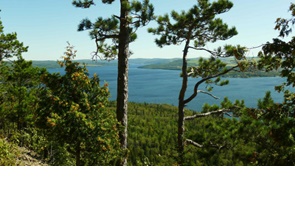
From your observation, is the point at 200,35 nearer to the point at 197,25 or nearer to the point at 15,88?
the point at 197,25

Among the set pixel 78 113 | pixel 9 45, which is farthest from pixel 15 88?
pixel 78 113

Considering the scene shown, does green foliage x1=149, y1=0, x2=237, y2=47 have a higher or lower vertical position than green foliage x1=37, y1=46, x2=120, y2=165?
higher

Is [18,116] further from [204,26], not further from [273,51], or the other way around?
[273,51]

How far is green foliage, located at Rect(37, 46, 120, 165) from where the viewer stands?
457 cm

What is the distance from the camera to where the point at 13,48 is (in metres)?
13.1

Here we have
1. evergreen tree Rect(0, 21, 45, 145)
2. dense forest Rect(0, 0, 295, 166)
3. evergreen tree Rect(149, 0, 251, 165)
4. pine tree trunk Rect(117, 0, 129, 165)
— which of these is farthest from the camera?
evergreen tree Rect(0, 21, 45, 145)

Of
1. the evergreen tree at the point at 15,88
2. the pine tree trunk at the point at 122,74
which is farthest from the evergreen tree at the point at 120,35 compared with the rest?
the evergreen tree at the point at 15,88

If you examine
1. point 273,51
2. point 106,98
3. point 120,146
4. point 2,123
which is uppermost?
point 273,51

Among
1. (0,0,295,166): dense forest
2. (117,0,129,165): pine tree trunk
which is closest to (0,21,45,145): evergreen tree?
(0,0,295,166): dense forest

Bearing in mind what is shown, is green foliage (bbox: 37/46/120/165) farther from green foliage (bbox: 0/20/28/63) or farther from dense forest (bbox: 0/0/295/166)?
green foliage (bbox: 0/20/28/63)
